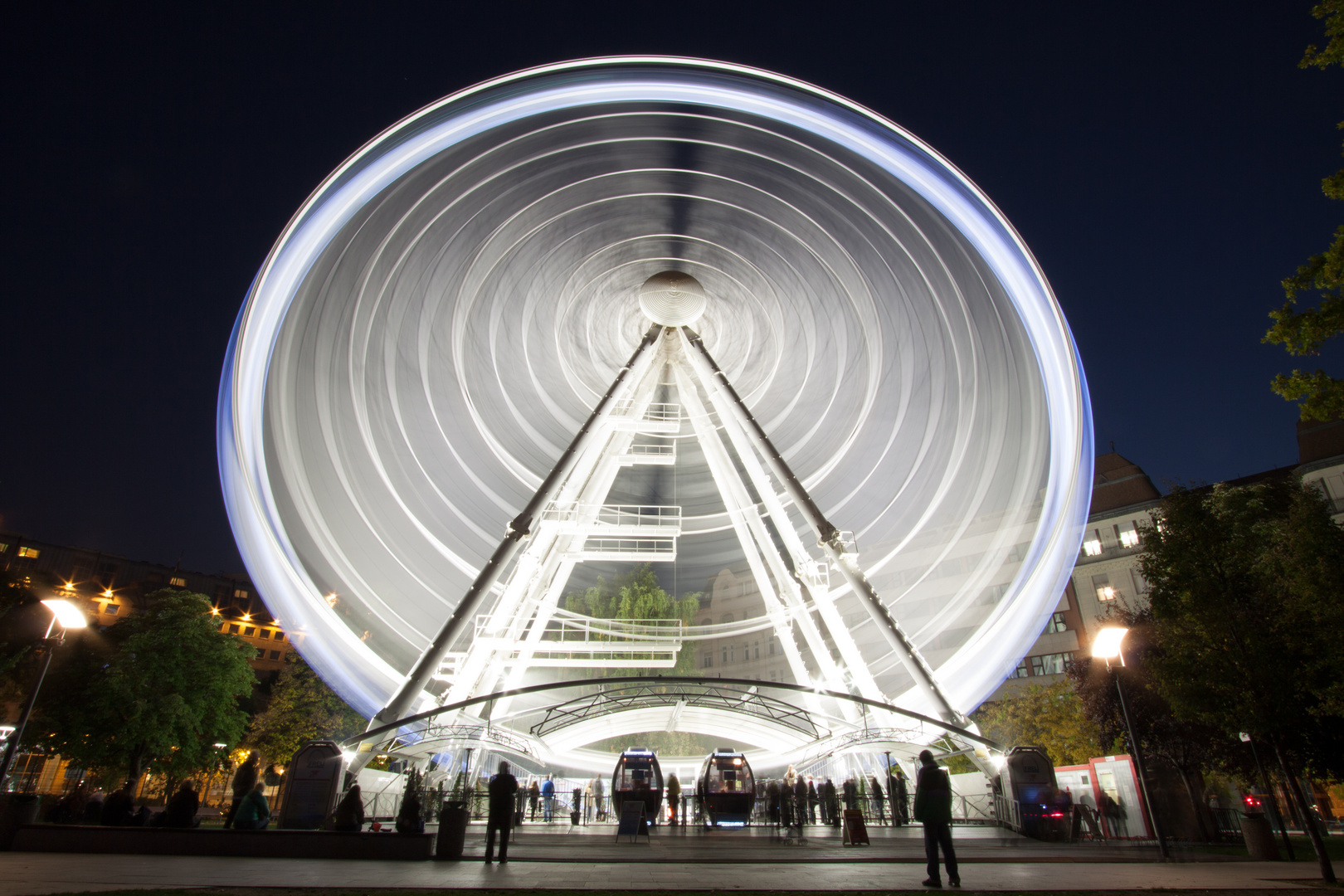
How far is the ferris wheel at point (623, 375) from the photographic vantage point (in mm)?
14008

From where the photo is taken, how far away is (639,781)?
53.2ft

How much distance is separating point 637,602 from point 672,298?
26921 millimetres

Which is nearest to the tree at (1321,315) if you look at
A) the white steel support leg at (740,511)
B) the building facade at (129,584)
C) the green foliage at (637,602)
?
the white steel support leg at (740,511)

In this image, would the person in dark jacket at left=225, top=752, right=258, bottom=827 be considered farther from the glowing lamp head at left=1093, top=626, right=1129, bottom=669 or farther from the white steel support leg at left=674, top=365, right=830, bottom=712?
the glowing lamp head at left=1093, top=626, right=1129, bottom=669

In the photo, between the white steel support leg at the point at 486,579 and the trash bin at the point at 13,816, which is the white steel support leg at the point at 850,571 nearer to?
the white steel support leg at the point at 486,579

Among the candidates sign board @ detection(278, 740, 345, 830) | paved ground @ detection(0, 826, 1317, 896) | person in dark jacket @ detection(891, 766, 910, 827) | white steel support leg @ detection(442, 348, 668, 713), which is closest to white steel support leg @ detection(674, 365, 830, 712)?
white steel support leg @ detection(442, 348, 668, 713)

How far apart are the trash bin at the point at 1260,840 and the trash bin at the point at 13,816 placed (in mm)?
16191

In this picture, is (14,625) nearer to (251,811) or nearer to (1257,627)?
(251,811)

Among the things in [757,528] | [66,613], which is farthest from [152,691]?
[757,528]

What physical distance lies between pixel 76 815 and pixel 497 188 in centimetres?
1968

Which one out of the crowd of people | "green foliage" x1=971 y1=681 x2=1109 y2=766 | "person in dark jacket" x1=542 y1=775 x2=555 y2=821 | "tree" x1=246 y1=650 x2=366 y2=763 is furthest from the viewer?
"tree" x1=246 y1=650 x2=366 y2=763

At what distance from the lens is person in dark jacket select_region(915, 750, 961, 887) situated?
6.12m

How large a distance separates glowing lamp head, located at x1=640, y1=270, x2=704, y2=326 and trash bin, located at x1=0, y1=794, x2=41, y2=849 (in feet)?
48.9

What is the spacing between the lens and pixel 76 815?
61.0 feet
